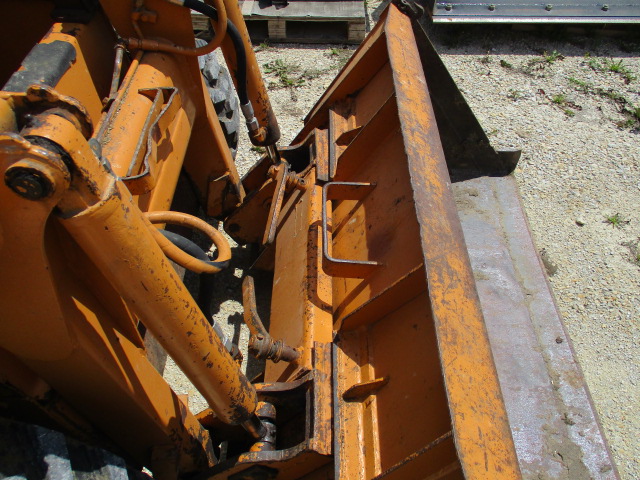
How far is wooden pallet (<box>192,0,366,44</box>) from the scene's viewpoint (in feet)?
16.7

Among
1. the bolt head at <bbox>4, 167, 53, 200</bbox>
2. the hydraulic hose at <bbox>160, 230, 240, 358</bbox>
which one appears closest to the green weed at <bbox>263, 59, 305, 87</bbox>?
the hydraulic hose at <bbox>160, 230, 240, 358</bbox>

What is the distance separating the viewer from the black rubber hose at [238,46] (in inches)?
82.2

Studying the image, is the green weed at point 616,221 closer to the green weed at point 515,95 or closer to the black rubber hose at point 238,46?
the green weed at point 515,95

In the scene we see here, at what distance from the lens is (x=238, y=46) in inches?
94.1

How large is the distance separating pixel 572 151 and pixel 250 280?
2957mm

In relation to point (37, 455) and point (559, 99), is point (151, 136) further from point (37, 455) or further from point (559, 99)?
point (559, 99)

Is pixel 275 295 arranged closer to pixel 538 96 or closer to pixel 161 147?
pixel 161 147

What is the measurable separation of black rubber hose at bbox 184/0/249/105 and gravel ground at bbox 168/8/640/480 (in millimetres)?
1188

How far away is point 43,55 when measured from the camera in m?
1.87

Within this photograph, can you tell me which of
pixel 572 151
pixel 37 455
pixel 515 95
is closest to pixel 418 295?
pixel 37 455

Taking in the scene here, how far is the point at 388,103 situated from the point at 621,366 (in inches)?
73.4

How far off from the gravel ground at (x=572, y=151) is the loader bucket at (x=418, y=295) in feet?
1.68

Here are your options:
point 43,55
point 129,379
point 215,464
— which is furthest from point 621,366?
point 43,55

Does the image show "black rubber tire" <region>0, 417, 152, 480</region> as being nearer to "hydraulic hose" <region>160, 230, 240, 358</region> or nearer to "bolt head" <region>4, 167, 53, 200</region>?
"hydraulic hose" <region>160, 230, 240, 358</region>
